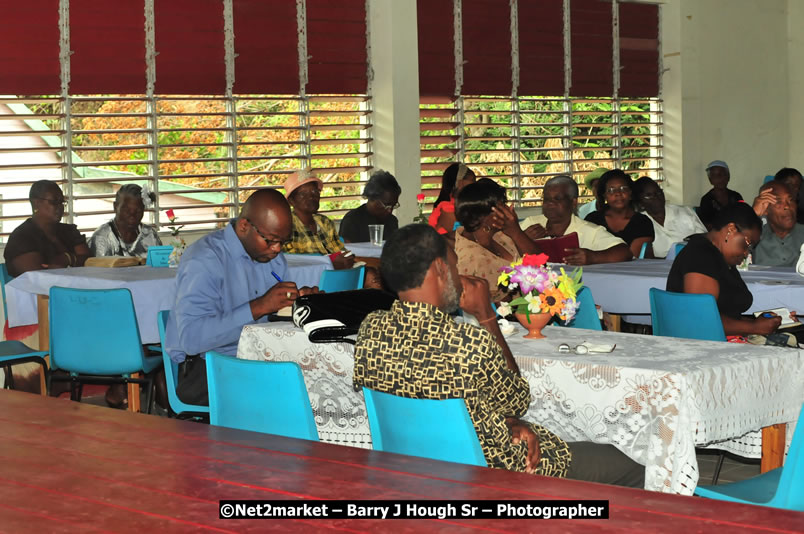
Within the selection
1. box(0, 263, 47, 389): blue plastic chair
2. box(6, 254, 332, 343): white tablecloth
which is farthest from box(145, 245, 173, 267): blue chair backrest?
box(0, 263, 47, 389): blue plastic chair

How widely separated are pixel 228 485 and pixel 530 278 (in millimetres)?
2291

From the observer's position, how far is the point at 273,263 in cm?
489

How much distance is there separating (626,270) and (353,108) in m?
4.13

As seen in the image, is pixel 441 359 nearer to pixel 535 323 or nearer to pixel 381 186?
pixel 535 323

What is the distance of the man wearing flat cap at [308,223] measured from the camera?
25.3 feet

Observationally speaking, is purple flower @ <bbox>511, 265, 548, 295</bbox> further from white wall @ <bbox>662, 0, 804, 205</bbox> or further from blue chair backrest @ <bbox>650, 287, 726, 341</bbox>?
white wall @ <bbox>662, 0, 804, 205</bbox>

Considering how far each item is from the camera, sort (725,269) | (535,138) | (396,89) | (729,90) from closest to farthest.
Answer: (725,269)
(396,89)
(535,138)
(729,90)

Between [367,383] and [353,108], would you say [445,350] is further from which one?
[353,108]

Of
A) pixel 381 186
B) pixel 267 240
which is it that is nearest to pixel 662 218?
pixel 381 186

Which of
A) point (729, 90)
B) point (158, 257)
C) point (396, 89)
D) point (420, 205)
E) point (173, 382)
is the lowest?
point (173, 382)

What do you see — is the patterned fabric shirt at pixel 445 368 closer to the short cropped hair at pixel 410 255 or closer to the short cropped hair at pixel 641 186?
the short cropped hair at pixel 410 255

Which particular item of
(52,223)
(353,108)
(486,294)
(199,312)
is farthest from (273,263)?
(353,108)

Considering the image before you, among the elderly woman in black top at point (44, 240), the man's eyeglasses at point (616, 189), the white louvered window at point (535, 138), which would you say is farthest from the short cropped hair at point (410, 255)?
the white louvered window at point (535, 138)

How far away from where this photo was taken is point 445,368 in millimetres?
2934
